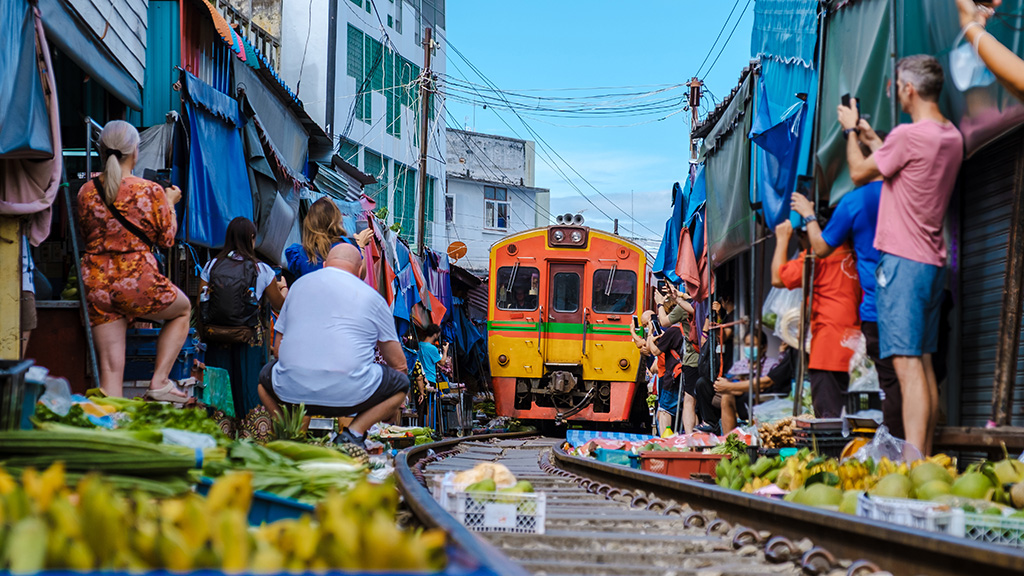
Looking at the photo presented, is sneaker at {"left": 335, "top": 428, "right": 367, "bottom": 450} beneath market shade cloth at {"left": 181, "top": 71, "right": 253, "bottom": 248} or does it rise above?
beneath

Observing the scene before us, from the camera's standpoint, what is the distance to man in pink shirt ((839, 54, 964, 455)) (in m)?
5.17

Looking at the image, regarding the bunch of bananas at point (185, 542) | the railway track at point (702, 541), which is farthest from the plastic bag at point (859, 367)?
the bunch of bananas at point (185, 542)

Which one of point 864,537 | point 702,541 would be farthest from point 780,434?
point 864,537

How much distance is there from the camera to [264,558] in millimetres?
1446

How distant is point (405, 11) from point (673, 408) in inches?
730

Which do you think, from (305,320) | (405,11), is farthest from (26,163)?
(405,11)

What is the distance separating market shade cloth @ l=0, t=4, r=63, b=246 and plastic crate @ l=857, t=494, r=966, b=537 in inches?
174

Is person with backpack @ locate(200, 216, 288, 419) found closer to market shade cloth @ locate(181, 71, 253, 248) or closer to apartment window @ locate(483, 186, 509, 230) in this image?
market shade cloth @ locate(181, 71, 253, 248)

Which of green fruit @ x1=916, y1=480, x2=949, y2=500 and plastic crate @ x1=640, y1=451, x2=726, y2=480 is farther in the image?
plastic crate @ x1=640, y1=451, x2=726, y2=480

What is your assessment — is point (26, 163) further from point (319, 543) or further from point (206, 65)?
point (319, 543)

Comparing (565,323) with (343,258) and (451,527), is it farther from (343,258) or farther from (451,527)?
(451,527)

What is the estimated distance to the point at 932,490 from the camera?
3.72 m

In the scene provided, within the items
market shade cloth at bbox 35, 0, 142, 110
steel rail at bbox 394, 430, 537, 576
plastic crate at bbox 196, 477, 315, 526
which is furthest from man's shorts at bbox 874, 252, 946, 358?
market shade cloth at bbox 35, 0, 142, 110

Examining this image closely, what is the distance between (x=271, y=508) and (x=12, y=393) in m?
0.85
